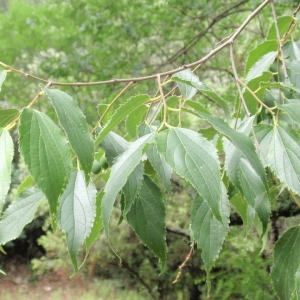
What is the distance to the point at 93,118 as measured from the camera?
3404 mm

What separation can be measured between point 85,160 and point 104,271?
523cm

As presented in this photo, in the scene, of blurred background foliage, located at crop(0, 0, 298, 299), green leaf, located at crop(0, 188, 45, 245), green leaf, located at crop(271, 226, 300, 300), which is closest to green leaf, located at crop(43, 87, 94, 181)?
green leaf, located at crop(0, 188, 45, 245)

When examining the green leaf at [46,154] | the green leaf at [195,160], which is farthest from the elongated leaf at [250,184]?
the green leaf at [46,154]

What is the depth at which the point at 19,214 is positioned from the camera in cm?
57

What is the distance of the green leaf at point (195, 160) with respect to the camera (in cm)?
42

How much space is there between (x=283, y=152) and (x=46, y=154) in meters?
0.33

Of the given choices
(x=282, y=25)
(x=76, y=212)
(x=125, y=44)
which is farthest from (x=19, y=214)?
(x=125, y=44)

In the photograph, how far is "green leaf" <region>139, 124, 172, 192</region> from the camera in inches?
22.2

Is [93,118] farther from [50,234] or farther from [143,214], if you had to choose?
[143,214]

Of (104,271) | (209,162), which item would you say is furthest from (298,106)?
(104,271)

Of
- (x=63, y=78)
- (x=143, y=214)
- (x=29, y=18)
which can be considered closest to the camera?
(x=143, y=214)

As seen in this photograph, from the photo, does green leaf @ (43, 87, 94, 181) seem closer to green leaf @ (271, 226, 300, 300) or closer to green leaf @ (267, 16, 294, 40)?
green leaf @ (271, 226, 300, 300)

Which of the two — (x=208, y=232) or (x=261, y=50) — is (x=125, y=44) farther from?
(x=208, y=232)

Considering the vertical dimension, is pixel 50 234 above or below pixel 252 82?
below
